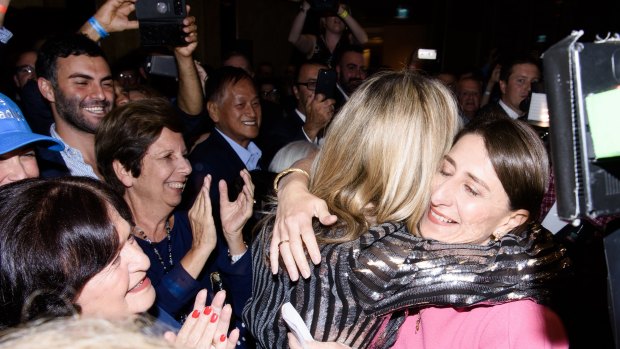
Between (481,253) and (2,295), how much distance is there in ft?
3.37

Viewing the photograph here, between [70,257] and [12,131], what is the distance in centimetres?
96

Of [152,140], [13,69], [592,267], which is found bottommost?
[592,267]

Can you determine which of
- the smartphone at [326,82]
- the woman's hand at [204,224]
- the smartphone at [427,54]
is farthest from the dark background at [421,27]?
the woman's hand at [204,224]

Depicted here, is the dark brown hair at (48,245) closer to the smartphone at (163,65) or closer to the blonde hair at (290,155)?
the blonde hair at (290,155)

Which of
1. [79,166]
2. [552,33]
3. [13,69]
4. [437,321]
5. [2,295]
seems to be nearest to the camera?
[2,295]

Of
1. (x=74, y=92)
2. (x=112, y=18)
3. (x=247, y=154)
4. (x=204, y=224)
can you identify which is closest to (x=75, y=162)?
(x=74, y=92)

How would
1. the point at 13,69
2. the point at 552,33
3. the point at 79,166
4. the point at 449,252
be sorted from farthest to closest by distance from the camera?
1. the point at 552,33
2. the point at 13,69
3. the point at 79,166
4. the point at 449,252

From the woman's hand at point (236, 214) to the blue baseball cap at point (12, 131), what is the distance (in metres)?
0.71

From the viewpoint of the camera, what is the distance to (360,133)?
129 centimetres

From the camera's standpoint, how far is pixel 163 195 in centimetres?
205

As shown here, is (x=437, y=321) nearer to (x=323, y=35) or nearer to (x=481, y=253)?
(x=481, y=253)

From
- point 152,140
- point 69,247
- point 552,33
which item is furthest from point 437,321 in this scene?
point 552,33

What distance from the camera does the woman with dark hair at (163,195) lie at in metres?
1.84

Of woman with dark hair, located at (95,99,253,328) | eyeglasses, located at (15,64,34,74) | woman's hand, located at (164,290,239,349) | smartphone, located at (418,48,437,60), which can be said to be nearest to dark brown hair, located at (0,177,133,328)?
woman's hand, located at (164,290,239,349)
